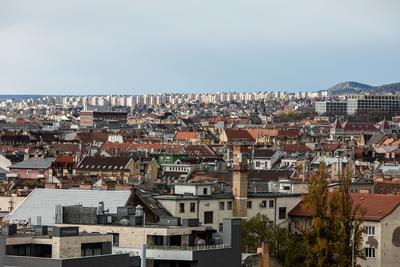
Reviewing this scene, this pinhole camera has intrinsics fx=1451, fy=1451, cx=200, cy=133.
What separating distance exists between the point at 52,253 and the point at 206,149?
101503 mm

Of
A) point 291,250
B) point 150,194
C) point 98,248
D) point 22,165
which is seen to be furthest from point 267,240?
→ point 22,165

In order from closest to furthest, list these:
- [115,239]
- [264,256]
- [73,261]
A: [73,261], [115,239], [264,256]

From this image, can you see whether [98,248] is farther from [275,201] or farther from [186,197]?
[275,201]

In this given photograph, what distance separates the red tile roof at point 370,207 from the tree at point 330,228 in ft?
10.1

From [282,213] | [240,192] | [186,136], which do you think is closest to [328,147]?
[186,136]

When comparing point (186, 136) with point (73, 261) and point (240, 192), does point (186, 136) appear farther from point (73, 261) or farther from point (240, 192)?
point (73, 261)

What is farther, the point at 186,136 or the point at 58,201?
the point at 186,136

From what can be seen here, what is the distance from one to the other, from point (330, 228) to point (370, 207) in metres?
7.40

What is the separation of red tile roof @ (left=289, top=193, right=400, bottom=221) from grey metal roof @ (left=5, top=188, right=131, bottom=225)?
7849 mm

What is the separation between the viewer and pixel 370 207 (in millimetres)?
56594

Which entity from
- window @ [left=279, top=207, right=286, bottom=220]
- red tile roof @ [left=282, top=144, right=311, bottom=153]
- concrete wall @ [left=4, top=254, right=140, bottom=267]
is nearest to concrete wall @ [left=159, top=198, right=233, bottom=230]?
window @ [left=279, top=207, right=286, bottom=220]

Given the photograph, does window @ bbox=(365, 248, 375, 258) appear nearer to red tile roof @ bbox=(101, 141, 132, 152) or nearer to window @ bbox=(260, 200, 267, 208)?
window @ bbox=(260, 200, 267, 208)

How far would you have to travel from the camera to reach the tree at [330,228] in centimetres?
4881

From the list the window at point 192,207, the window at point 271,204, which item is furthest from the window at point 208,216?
the window at point 271,204
